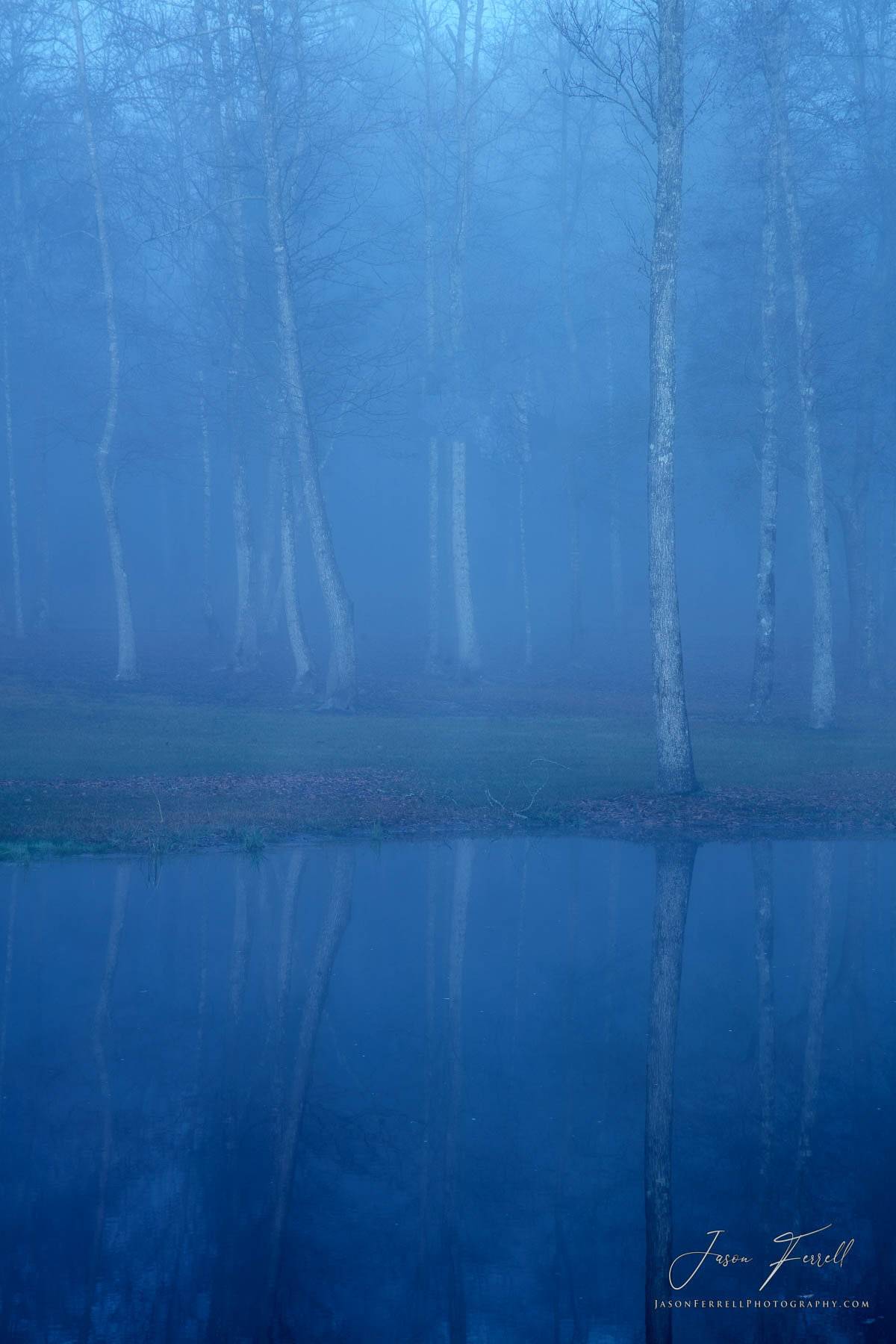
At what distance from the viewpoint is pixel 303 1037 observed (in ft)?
20.4

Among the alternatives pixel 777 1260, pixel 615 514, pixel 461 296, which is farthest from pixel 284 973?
pixel 615 514

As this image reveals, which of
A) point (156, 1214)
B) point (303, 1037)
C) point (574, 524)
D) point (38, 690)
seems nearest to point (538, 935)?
point (303, 1037)

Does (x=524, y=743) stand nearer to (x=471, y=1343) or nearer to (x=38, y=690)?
(x=38, y=690)

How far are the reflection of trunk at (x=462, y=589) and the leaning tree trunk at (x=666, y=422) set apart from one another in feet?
42.2

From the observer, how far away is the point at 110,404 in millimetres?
25578

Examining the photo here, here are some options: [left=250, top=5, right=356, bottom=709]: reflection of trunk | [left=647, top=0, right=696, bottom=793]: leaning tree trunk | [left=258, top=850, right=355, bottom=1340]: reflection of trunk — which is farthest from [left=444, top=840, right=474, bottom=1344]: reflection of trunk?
[left=250, top=5, right=356, bottom=709]: reflection of trunk

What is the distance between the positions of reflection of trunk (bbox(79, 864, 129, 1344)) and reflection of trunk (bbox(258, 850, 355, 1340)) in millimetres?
617

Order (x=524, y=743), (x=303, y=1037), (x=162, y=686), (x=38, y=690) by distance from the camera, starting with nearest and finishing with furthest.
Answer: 1. (x=303, y=1037)
2. (x=524, y=743)
3. (x=38, y=690)
4. (x=162, y=686)

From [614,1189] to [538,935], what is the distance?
3414mm

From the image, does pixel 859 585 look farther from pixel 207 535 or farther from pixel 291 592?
pixel 207 535

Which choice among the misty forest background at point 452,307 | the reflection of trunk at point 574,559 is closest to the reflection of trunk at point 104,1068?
the misty forest background at point 452,307

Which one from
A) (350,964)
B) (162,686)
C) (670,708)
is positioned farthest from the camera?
(162,686)

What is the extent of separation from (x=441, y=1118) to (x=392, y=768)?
10001 mm

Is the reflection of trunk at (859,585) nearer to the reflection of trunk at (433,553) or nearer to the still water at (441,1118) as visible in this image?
the reflection of trunk at (433,553)
